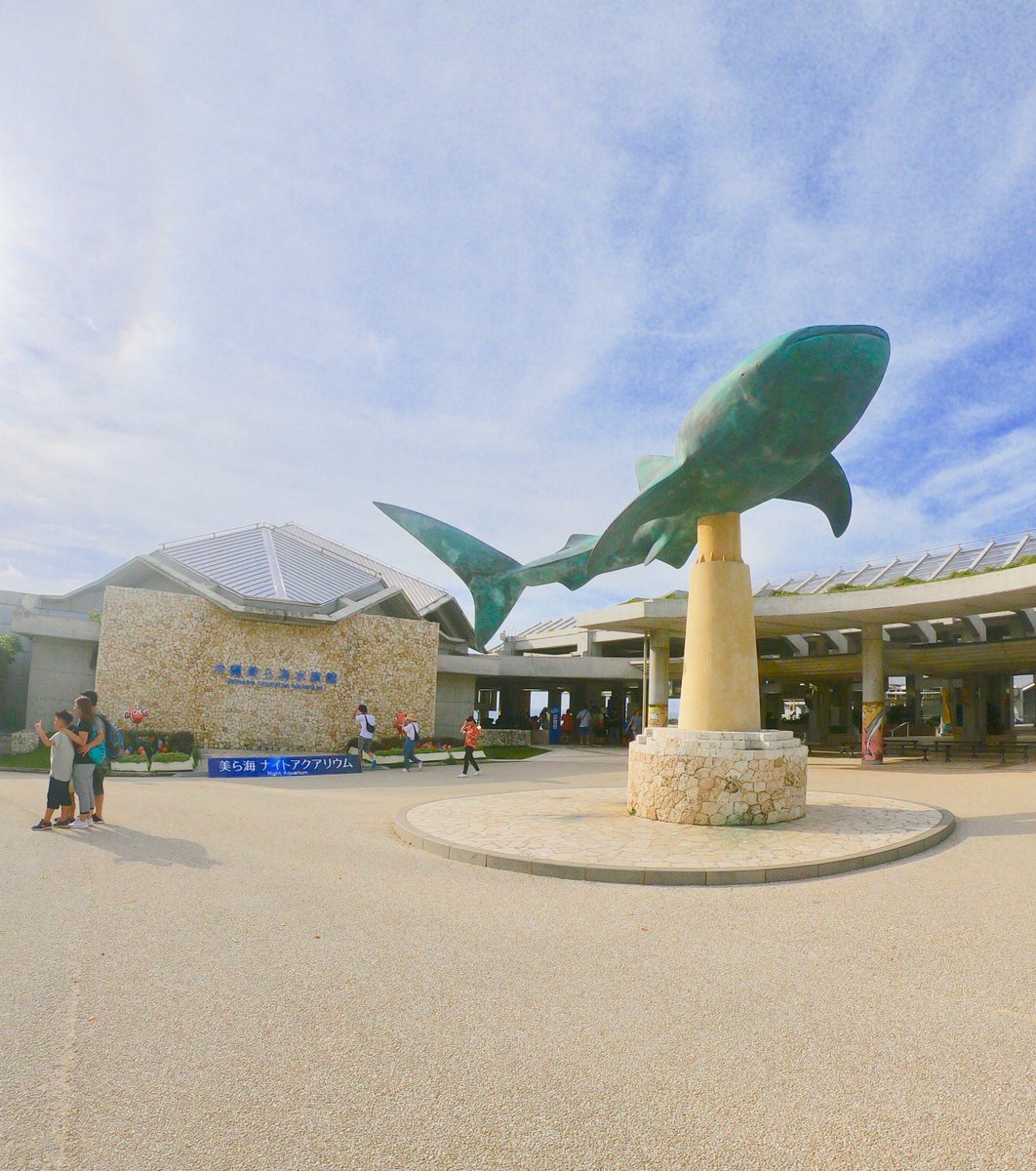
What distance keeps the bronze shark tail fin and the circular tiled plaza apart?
9.75 ft

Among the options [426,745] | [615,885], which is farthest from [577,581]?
[426,745]

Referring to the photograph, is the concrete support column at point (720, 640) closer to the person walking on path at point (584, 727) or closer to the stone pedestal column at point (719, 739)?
the stone pedestal column at point (719, 739)

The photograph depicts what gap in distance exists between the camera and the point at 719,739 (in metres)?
10.1

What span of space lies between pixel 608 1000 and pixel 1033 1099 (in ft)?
6.34

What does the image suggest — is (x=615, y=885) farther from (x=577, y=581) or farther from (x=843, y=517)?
(x=843, y=517)

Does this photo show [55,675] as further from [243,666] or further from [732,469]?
[732,469]

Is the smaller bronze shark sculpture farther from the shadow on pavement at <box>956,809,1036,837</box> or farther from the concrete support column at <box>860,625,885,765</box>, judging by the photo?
the concrete support column at <box>860,625,885,765</box>

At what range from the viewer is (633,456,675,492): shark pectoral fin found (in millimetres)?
11516

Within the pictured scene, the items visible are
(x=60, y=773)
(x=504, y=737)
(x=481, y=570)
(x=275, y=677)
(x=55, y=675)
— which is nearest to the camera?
(x=60, y=773)

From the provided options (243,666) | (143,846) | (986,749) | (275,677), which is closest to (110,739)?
(143,846)

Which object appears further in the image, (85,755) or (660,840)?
(85,755)

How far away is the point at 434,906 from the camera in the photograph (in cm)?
602

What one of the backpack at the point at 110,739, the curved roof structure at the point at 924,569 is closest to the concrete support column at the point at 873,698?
the curved roof structure at the point at 924,569

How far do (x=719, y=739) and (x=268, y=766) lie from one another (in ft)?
36.1
